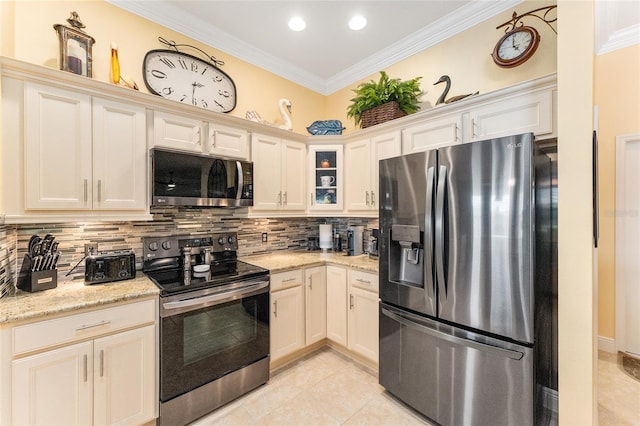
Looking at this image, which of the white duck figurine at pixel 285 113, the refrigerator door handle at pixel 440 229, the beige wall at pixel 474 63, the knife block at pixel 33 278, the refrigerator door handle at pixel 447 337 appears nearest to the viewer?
the refrigerator door handle at pixel 447 337

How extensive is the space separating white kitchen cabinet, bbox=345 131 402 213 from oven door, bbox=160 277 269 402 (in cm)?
126

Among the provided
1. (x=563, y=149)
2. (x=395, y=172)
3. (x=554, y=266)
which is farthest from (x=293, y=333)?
(x=563, y=149)

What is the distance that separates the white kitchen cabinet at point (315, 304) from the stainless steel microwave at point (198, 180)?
93 centimetres

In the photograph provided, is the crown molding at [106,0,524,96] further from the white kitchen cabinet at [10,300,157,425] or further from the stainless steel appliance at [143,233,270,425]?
the white kitchen cabinet at [10,300,157,425]

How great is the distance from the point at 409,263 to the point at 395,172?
673 mm

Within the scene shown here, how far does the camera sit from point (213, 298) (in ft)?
6.37

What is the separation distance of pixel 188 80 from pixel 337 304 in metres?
2.54

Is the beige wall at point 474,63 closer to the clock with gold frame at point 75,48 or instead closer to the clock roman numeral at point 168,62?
the clock roman numeral at point 168,62

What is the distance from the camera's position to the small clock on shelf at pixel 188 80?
7.64 feet

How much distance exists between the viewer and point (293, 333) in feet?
8.23

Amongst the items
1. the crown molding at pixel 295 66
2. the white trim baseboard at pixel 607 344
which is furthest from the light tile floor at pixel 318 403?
the crown molding at pixel 295 66

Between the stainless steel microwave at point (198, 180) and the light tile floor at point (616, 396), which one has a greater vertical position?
the stainless steel microwave at point (198, 180)

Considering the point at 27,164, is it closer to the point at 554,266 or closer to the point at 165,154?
the point at 165,154

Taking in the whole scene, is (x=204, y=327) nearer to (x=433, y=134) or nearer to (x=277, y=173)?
(x=277, y=173)
